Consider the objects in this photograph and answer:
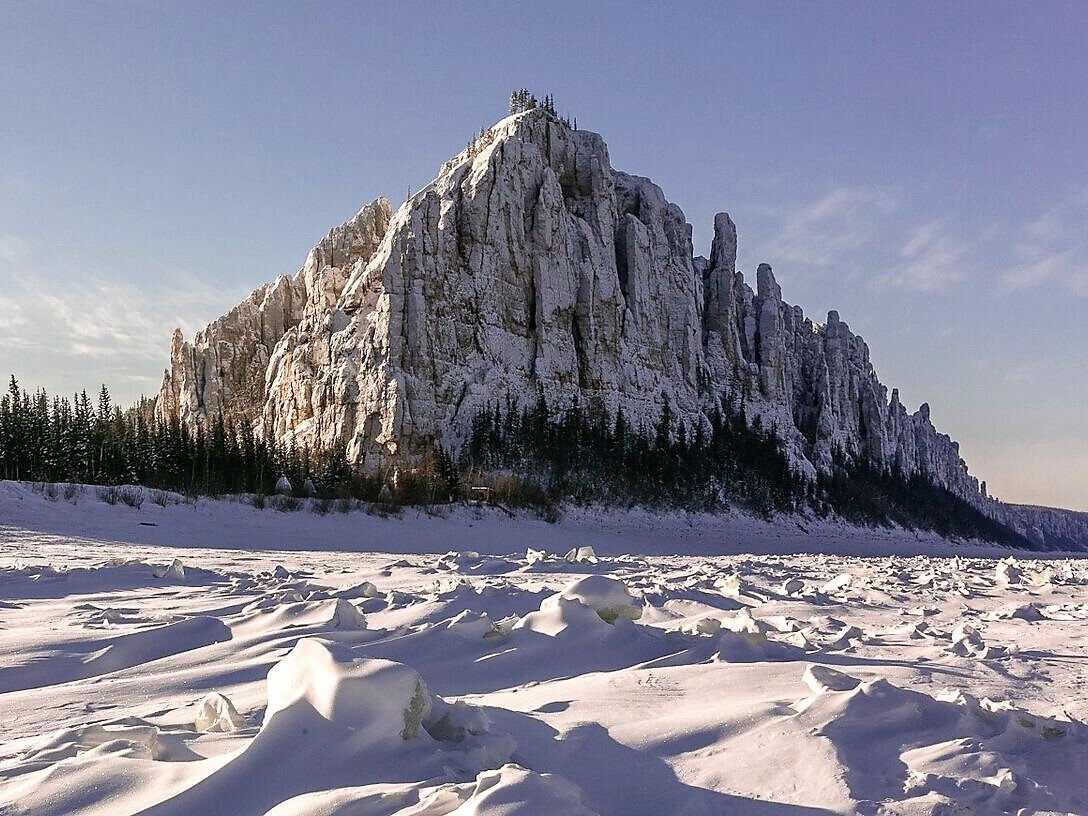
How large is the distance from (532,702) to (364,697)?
110 cm

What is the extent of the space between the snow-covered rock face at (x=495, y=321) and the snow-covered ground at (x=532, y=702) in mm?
52314

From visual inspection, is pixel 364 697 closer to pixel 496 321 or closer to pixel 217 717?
pixel 217 717

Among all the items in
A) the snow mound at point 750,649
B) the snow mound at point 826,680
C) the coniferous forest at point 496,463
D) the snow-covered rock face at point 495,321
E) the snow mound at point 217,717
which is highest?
the snow-covered rock face at point 495,321

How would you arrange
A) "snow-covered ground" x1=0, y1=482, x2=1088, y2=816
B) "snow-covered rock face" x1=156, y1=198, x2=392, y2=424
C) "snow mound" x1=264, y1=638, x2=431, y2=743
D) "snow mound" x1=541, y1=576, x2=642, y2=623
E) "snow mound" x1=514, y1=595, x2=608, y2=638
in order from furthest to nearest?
"snow-covered rock face" x1=156, y1=198, x2=392, y2=424, "snow mound" x1=541, y1=576, x2=642, y2=623, "snow mound" x1=514, y1=595, x2=608, y2=638, "snow mound" x1=264, y1=638, x2=431, y2=743, "snow-covered ground" x1=0, y1=482, x2=1088, y2=816

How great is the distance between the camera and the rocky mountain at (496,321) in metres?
60.1

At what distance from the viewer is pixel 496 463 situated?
56.2m

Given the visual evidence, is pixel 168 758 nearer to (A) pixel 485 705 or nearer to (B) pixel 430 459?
(A) pixel 485 705

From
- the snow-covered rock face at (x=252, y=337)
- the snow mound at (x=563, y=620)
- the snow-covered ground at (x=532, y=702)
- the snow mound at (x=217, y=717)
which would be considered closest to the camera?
the snow-covered ground at (x=532, y=702)

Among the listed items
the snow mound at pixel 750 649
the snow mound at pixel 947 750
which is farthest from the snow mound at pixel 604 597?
the snow mound at pixel 947 750

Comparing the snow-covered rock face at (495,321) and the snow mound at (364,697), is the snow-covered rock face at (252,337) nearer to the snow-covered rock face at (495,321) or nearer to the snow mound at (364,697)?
the snow-covered rock face at (495,321)

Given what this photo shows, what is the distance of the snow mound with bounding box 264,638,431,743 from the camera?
2535 millimetres

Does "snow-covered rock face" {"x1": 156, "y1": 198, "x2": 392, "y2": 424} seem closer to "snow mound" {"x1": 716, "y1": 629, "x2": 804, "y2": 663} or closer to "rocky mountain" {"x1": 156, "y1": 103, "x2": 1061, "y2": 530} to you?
"rocky mountain" {"x1": 156, "y1": 103, "x2": 1061, "y2": 530}

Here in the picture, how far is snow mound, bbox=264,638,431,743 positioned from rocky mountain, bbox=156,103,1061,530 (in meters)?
55.4

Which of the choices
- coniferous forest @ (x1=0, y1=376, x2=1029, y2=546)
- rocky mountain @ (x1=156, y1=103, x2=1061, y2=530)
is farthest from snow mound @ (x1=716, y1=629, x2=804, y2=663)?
rocky mountain @ (x1=156, y1=103, x2=1061, y2=530)
